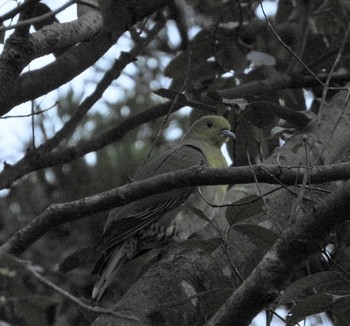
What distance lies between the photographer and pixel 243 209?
3014 mm

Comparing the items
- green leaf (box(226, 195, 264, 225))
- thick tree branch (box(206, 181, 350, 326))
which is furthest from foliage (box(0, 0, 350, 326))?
Answer: thick tree branch (box(206, 181, 350, 326))

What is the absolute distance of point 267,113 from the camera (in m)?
4.30

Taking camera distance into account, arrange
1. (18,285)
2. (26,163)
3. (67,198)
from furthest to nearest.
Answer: (67,198) < (26,163) < (18,285)

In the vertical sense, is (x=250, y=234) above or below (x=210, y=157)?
below

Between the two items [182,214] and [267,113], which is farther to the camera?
[182,214]

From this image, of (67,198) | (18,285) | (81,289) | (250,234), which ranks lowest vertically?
(250,234)

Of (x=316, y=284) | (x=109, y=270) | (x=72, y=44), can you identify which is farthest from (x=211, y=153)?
A: (x=316, y=284)

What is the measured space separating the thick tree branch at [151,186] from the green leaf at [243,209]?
12 centimetres

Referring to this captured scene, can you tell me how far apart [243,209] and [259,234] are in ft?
0.32

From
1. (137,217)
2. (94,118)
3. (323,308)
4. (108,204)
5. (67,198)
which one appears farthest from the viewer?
(94,118)

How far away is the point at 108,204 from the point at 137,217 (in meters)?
1.75

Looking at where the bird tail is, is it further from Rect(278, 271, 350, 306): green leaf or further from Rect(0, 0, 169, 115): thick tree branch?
Rect(278, 271, 350, 306): green leaf

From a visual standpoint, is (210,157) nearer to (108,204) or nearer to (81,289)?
(81,289)

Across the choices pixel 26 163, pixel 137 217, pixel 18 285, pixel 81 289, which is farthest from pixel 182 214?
pixel 18 285
